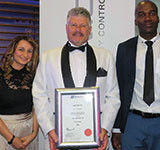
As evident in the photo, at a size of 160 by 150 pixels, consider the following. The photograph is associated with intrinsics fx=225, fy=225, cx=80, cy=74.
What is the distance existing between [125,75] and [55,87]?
0.74 metres

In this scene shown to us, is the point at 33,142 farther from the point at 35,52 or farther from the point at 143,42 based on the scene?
the point at 143,42

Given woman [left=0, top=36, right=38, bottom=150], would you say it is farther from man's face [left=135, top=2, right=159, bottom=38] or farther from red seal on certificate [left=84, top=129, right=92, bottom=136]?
man's face [left=135, top=2, right=159, bottom=38]

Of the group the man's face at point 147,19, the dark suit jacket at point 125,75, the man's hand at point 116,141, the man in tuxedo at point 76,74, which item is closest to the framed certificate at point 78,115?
the man in tuxedo at point 76,74

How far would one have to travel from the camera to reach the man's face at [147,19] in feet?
7.68

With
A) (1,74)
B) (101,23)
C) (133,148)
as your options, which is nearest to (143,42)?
(101,23)

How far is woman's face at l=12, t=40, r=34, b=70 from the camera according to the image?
252 centimetres

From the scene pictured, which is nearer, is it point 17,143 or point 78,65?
point 78,65

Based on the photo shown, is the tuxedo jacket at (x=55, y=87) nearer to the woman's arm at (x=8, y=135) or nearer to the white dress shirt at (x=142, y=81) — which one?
the white dress shirt at (x=142, y=81)

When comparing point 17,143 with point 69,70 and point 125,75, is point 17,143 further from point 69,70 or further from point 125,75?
point 125,75

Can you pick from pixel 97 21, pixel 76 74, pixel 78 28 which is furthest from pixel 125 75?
pixel 97 21

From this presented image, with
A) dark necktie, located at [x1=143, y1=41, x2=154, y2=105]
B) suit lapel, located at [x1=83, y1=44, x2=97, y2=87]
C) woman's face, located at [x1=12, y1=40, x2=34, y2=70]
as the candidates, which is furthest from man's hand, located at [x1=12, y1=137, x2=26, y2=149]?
dark necktie, located at [x1=143, y1=41, x2=154, y2=105]

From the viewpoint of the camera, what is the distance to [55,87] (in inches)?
84.7

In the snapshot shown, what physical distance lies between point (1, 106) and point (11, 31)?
8.17ft

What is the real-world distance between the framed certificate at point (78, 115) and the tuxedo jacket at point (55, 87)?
0.55 ft
